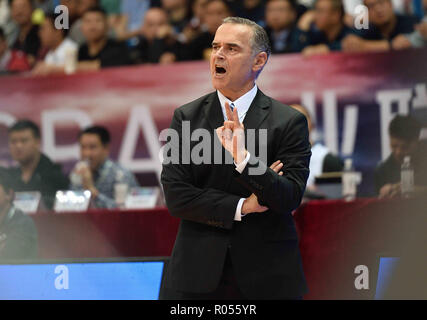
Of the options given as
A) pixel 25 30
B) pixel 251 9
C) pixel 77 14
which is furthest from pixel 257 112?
pixel 25 30

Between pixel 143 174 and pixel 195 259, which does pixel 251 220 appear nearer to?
pixel 195 259

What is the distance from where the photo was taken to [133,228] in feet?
16.7

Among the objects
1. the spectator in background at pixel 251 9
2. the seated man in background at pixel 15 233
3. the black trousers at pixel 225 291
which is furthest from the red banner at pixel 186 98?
the black trousers at pixel 225 291

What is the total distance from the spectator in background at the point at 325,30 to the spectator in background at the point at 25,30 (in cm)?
300

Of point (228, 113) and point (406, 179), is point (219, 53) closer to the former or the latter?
point (228, 113)

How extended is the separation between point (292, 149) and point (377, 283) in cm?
115

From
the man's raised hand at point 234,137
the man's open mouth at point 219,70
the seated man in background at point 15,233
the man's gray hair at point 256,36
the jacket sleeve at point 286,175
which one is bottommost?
the seated man in background at point 15,233

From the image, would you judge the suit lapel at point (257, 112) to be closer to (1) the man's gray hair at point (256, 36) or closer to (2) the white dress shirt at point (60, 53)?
(1) the man's gray hair at point (256, 36)

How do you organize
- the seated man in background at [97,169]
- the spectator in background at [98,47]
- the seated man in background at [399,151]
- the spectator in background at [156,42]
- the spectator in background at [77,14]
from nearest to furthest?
1. the seated man in background at [399,151]
2. the seated man in background at [97,169]
3. the spectator in background at [156,42]
4. the spectator in background at [98,47]
5. the spectator in background at [77,14]

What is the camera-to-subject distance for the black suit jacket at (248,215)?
8.39 ft

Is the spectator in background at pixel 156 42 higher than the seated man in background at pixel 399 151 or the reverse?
higher

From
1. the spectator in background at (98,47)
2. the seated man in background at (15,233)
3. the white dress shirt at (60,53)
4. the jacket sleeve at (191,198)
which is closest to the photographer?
the jacket sleeve at (191,198)

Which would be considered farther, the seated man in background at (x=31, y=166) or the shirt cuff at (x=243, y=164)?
the seated man in background at (x=31, y=166)
